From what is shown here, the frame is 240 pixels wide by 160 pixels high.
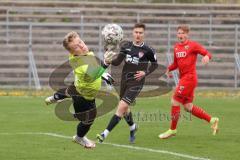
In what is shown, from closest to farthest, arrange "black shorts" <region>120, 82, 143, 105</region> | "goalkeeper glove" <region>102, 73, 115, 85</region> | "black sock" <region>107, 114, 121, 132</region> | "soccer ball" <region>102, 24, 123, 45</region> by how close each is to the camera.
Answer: "goalkeeper glove" <region>102, 73, 115, 85</region> → "soccer ball" <region>102, 24, 123, 45</region> → "black sock" <region>107, 114, 121, 132</region> → "black shorts" <region>120, 82, 143, 105</region>

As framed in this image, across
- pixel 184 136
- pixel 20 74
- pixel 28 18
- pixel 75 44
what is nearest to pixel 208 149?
pixel 184 136

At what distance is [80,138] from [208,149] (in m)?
2.34

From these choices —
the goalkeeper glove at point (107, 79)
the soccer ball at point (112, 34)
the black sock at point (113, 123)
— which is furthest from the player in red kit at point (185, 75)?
the goalkeeper glove at point (107, 79)

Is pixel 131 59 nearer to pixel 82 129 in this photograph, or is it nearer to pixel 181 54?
pixel 181 54

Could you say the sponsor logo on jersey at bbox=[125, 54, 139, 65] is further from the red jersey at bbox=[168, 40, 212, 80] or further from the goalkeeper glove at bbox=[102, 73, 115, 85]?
the goalkeeper glove at bbox=[102, 73, 115, 85]

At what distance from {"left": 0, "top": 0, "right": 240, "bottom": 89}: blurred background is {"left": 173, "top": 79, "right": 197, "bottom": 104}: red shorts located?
1375 centimetres

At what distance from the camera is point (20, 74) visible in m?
28.8

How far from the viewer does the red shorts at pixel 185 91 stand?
46.8 feet

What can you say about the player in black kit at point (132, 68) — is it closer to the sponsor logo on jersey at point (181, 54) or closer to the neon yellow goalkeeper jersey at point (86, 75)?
the sponsor logo on jersey at point (181, 54)

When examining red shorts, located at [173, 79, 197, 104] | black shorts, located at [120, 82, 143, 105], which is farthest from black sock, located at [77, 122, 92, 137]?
red shorts, located at [173, 79, 197, 104]

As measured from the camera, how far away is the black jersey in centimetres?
1323

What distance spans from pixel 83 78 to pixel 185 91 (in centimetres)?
395

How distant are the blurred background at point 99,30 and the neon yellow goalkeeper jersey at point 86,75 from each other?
17.0 m

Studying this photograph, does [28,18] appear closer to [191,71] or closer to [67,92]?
[191,71]
